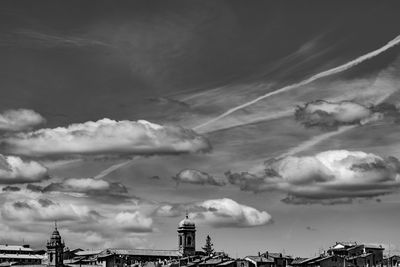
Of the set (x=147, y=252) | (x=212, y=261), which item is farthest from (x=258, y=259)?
(x=147, y=252)

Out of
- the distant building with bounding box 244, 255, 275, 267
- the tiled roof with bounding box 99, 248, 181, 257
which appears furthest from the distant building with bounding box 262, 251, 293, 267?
the tiled roof with bounding box 99, 248, 181, 257

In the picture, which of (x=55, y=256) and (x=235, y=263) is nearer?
(x=235, y=263)

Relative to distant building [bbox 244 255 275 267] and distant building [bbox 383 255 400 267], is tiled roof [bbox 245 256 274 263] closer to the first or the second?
distant building [bbox 244 255 275 267]

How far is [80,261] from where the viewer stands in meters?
180

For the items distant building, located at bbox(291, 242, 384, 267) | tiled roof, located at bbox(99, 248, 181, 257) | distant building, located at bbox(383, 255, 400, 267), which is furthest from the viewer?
tiled roof, located at bbox(99, 248, 181, 257)

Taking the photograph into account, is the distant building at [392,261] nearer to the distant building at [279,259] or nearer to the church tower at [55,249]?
the distant building at [279,259]

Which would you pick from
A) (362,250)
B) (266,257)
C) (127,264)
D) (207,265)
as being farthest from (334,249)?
(127,264)

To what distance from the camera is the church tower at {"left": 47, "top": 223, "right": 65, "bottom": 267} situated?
16488cm

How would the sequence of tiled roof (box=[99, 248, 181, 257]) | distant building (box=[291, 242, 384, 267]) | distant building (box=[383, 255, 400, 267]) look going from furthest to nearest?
tiled roof (box=[99, 248, 181, 257]), distant building (box=[383, 255, 400, 267]), distant building (box=[291, 242, 384, 267])

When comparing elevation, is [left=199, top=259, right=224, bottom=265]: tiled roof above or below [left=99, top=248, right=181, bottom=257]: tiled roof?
below

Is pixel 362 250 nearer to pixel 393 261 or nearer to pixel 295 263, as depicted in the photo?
pixel 393 261

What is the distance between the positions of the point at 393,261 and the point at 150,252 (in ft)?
209

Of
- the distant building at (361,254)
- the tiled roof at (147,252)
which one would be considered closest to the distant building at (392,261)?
the distant building at (361,254)

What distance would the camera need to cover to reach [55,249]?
16638 centimetres
